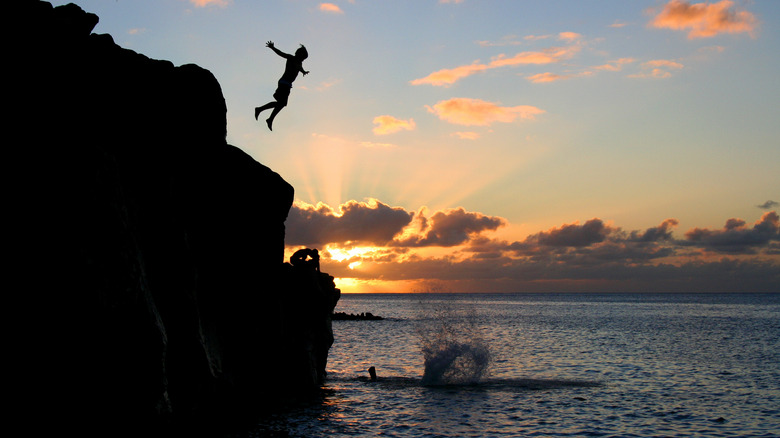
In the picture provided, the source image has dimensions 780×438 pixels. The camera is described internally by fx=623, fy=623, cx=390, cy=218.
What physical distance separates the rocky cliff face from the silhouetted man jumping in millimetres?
3969

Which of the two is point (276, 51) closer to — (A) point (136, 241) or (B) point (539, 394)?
(A) point (136, 241)

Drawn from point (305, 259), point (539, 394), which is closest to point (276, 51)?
point (305, 259)

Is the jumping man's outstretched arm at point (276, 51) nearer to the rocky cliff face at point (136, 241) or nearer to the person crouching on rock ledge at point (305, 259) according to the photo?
the rocky cliff face at point (136, 241)

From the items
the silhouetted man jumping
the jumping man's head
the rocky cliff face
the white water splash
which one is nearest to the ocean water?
the white water splash

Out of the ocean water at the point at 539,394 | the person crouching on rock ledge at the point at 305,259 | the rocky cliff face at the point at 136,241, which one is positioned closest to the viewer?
the rocky cliff face at the point at 136,241

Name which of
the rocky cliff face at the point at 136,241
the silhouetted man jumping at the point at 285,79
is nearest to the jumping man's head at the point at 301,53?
the silhouetted man jumping at the point at 285,79

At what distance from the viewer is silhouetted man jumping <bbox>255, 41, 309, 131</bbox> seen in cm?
1527

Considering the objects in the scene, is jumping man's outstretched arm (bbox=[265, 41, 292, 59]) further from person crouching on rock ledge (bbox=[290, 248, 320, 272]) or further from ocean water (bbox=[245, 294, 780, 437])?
person crouching on rock ledge (bbox=[290, 248, 320, 272])

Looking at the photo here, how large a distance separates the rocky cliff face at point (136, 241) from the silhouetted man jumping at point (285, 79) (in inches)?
156

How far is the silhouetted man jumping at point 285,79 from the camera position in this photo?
15.3 m

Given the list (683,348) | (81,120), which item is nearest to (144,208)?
(81,120)

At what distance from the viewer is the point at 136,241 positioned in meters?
14.8

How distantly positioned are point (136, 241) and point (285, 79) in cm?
533

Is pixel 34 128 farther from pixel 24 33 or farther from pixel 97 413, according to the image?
pixel 97 413
